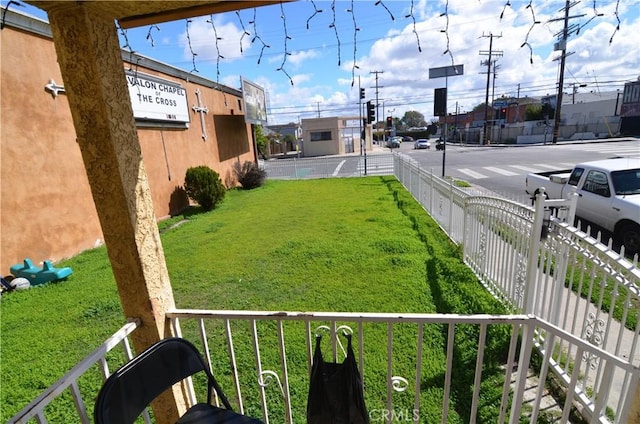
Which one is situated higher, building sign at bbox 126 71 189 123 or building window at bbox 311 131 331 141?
building sign at bbox 126 71 189 123

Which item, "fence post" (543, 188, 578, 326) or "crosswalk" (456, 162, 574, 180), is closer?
"fence post" (543, 188, 578, 326)

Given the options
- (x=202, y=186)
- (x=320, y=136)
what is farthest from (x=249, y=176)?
(x=320, y=136)

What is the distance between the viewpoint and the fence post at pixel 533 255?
2.59m

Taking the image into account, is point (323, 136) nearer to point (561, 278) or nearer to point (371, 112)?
point (371, 112)

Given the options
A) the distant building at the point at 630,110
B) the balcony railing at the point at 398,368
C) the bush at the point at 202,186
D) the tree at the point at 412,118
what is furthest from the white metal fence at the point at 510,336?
the tree at the point at 412,118

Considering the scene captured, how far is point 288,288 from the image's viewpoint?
13.8 feet

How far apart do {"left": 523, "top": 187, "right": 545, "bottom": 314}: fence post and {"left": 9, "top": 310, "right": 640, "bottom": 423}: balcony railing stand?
27 centimetres

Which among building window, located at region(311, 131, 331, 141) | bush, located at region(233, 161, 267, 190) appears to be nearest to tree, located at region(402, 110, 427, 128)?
building window, located at region(311, 131, 331, 141)

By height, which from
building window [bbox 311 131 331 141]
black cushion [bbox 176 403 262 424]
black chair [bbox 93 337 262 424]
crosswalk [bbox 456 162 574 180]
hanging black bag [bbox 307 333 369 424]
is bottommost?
crosswalk [bbox 456 162 574 180]

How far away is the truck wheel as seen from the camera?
15.7 ft

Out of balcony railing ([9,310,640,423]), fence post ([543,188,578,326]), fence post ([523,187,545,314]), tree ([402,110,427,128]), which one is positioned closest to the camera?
Answer: balcony railing ([9,310,640,423])

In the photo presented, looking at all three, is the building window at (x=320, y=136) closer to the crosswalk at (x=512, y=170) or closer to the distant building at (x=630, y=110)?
the crosswalk at (x=512, y=170)

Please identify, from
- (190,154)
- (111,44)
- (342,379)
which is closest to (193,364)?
(342,379)

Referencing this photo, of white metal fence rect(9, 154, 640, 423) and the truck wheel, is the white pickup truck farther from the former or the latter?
white metal fence rect(9, 154, 640, 423)
